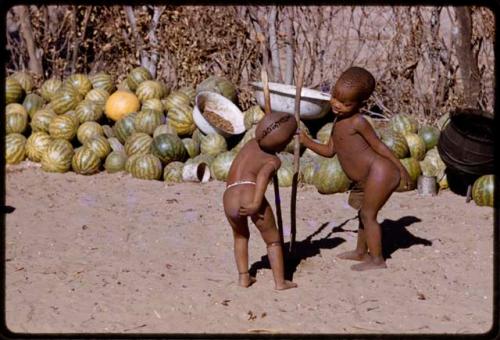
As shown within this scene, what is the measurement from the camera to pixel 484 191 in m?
8.30

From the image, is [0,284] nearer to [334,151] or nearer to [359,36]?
[334,151]

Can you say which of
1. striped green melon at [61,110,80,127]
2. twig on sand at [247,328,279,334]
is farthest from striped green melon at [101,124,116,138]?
twig on sand at [247,328,279,334]

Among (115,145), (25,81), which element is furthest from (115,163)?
(25,81)

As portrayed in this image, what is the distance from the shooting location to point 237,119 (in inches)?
400

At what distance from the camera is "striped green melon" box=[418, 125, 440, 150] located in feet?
31.1

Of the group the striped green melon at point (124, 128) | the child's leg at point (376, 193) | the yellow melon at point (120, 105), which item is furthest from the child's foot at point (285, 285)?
the yellow melon at point (120, 105)

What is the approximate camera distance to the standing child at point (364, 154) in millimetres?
5965

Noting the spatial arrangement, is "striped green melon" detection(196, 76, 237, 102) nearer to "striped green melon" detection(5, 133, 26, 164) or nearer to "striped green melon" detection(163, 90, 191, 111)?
"striped green melon" detection(163, 90, 191, 111)

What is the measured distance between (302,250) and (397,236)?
3.25 ft

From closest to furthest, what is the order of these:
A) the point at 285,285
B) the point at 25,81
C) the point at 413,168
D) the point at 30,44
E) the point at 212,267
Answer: the point at 285,285, the point at 212,267, the point at 413,168, the point at 25,81, the point at 30,44

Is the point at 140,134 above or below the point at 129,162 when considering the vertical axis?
above

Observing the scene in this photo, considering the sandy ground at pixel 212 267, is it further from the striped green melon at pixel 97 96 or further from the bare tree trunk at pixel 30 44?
the bare tree trunk at pixel 30 44

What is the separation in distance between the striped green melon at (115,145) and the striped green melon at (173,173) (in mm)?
871

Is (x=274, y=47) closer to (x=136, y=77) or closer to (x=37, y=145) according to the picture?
(x=136, y=77)
